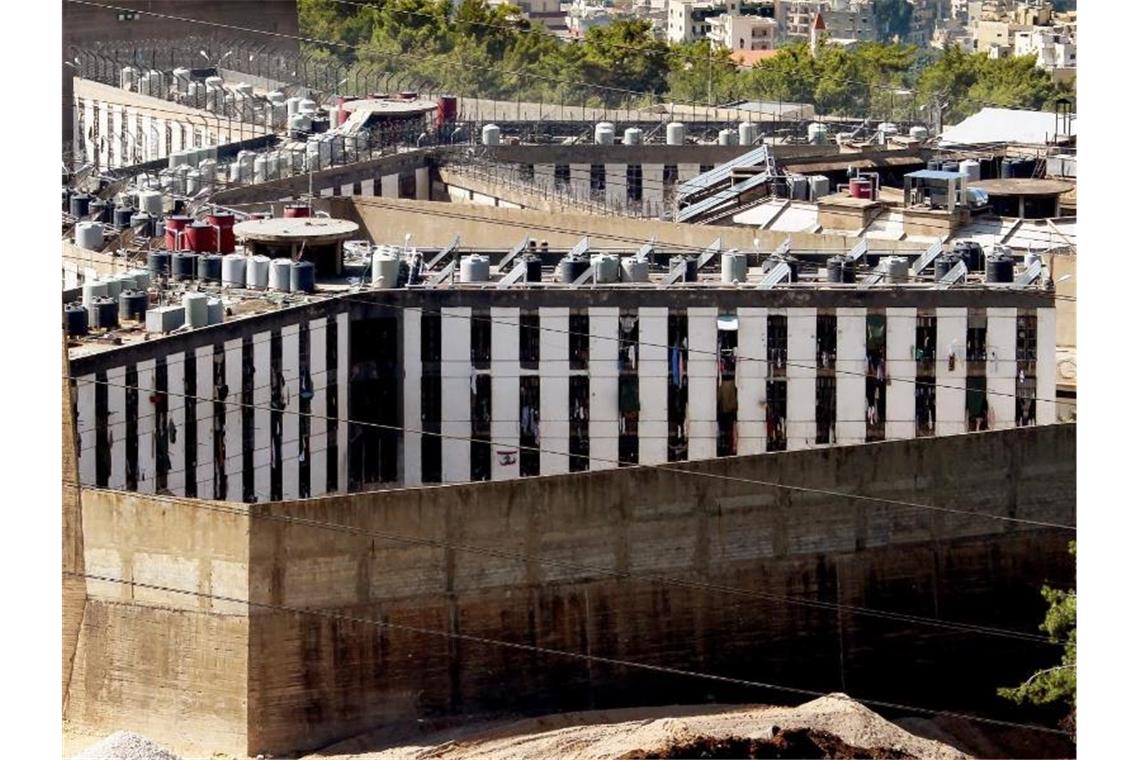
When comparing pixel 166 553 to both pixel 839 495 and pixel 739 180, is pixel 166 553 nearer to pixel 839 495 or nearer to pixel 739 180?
pixel 839 495

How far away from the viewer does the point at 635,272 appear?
253ft

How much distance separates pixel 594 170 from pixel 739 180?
11032 millimetres

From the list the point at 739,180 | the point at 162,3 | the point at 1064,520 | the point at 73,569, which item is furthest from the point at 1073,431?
the point at 162,3

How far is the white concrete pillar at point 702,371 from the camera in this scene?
7600 centimetres

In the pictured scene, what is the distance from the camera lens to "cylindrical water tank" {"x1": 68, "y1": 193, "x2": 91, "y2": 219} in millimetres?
85375

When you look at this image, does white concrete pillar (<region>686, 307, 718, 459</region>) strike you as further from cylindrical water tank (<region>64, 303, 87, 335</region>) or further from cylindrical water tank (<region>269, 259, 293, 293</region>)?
cylindrical water tank (<region>64, 303, 87, 335</region>)

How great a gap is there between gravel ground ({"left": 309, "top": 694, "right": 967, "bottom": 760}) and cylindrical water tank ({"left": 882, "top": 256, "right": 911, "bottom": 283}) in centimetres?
1732

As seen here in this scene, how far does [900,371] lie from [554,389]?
6623 millimetres

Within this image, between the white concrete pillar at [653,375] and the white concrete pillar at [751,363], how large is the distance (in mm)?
1389

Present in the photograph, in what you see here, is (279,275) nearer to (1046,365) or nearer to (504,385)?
Result: (504,385)

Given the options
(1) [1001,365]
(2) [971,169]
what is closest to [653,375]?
(1) [1001,365]

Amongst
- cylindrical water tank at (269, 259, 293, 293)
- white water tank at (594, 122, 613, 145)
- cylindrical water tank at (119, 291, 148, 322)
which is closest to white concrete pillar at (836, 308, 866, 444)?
cylindrical water tank at (269, 259, 293, 293)

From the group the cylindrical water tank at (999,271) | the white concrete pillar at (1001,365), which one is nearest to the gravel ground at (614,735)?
the white concrete pillar at (1001,365)

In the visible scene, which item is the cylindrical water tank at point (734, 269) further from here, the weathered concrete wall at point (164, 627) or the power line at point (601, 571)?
the weathered concrete wall at point (164, 627)
